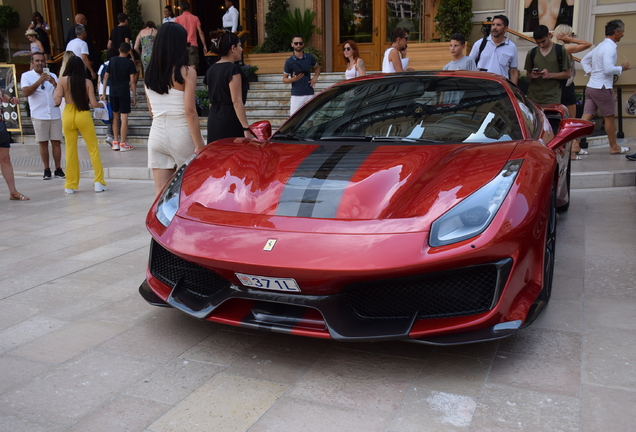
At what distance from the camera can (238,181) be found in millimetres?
3016

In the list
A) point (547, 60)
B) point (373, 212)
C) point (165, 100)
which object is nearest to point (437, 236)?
point (373, 212)

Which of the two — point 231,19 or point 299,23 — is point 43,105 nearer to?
point 231,19

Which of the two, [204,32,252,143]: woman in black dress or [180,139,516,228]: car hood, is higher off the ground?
[204,32,252,143]: woman in black dress

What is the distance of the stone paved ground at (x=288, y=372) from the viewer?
2207mm

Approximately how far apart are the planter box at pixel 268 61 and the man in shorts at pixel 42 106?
616cm

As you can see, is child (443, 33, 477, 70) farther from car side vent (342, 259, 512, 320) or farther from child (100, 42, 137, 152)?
child (100, 42, 137, 152)

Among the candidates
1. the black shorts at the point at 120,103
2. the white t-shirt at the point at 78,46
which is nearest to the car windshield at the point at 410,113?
the black shorts at the point at 120,103

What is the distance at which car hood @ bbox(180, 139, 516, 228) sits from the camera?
104 inches

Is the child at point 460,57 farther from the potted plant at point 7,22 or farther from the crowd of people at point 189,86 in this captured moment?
the potted plant at point 7,22

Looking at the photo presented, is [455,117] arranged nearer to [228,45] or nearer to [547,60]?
[228,45]

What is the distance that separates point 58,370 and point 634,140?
10765 mm

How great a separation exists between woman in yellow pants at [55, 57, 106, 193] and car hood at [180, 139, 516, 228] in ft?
14.3

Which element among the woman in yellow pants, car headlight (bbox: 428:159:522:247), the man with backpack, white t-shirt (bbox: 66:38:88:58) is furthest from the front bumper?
white t-shirt (bbox: 66:38:88:58)

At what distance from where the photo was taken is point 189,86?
461 centimetres
